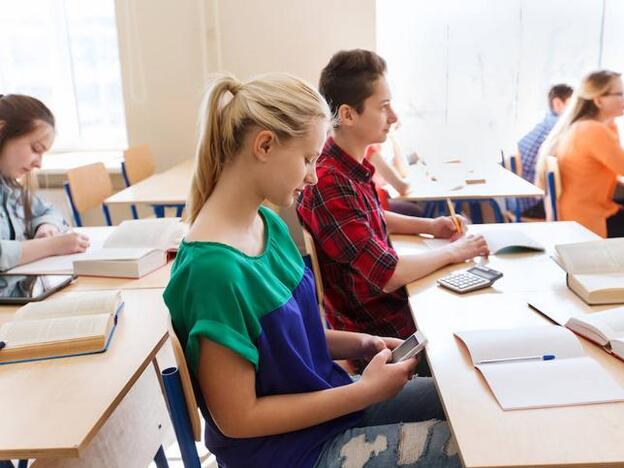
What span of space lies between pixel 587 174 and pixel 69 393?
2735 mm

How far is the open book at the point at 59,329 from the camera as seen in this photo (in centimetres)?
124

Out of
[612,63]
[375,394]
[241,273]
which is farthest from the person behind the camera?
[612,63]

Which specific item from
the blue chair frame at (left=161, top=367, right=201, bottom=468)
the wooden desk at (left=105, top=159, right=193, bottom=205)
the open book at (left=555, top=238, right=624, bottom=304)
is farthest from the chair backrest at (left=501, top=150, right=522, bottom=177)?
the blue chair frame at (left=161, top=367, right=201, bottom=468)

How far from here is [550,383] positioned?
98 cm

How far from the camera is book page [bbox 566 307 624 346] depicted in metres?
1.11

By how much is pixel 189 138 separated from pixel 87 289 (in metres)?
2.58

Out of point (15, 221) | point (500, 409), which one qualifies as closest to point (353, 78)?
point (500, 409)

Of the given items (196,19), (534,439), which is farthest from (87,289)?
(196,19)

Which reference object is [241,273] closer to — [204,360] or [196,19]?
[204,360]

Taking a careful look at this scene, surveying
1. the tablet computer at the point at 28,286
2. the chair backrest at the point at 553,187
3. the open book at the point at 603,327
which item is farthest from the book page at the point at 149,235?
the chair backrest at the point at 553,187

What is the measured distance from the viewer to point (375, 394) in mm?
1091

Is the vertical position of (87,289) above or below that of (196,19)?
below

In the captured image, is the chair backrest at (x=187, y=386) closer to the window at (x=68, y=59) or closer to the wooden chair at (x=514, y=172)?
the wooden chair at (x=514, y=172)

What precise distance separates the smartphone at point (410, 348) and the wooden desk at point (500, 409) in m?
0.02
